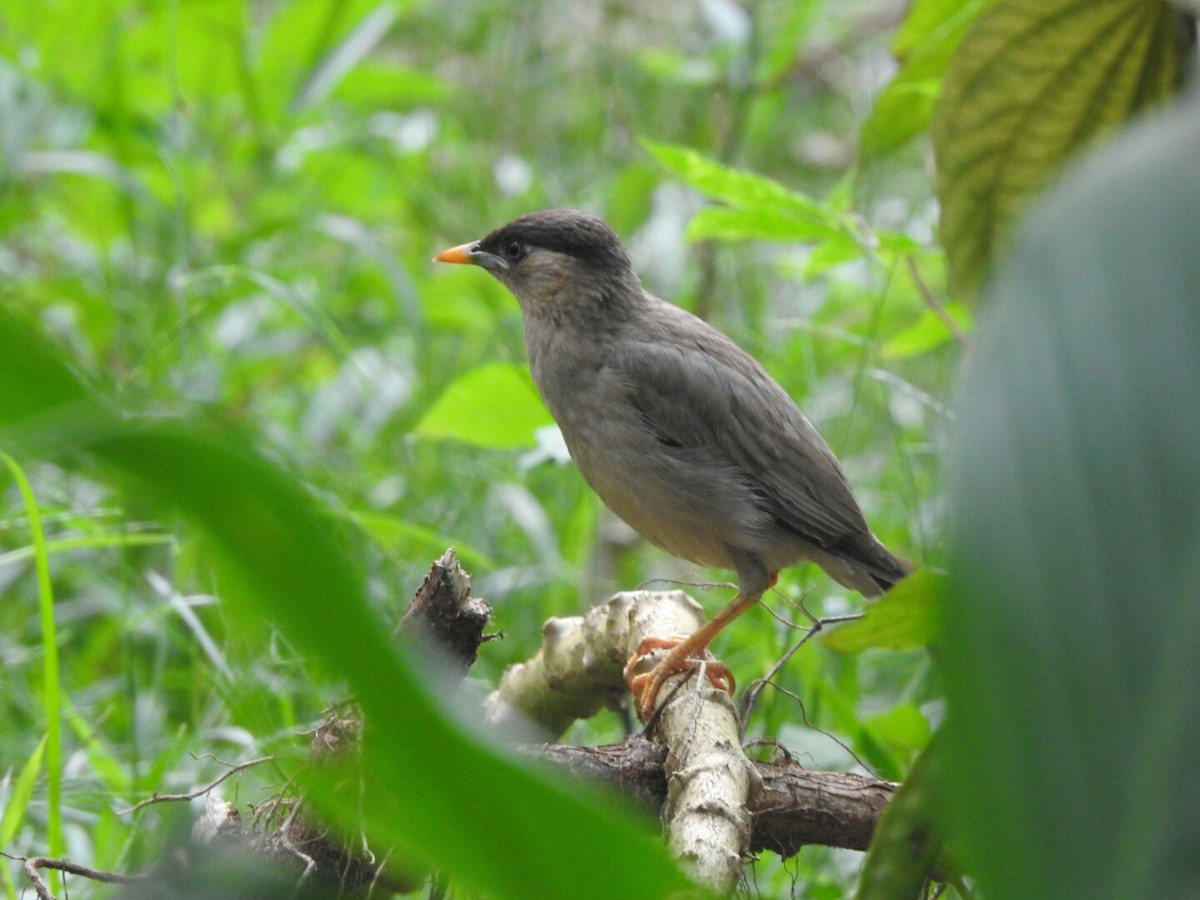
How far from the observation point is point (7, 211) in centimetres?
499

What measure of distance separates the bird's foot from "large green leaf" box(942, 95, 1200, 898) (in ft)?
6.44

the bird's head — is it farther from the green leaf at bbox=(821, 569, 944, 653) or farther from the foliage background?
the green leaf at bbox=(821, 569, 944, 653)

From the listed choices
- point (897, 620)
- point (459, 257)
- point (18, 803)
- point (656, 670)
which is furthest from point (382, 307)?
point (897, 620)

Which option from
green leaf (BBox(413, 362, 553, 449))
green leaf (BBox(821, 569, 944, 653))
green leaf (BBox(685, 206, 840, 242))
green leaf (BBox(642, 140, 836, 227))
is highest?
green leaf (BBox(642, 140, 836, 227))

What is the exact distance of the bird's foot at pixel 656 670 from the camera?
8.98 ft

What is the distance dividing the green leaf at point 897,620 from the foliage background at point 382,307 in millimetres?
1223

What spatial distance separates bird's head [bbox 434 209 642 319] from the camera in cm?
360

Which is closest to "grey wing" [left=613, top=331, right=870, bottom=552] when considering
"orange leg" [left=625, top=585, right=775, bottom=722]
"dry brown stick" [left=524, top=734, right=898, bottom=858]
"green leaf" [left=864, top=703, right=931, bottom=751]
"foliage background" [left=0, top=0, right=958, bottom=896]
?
"foliage background" [left=0, top=0, right=958, bottom=896]

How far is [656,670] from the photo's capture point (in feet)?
9.11

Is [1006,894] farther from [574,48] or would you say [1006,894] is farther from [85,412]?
[574,48]

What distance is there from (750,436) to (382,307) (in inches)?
129

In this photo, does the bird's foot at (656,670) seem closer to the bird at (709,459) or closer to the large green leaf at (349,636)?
the bird at (709,459)

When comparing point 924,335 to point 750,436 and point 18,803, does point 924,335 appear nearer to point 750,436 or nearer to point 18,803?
point 750,436

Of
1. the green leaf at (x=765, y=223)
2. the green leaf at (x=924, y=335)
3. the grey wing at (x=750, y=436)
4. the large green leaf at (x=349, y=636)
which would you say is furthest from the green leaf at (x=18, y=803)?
the green leaf at (x=924, y=335)
